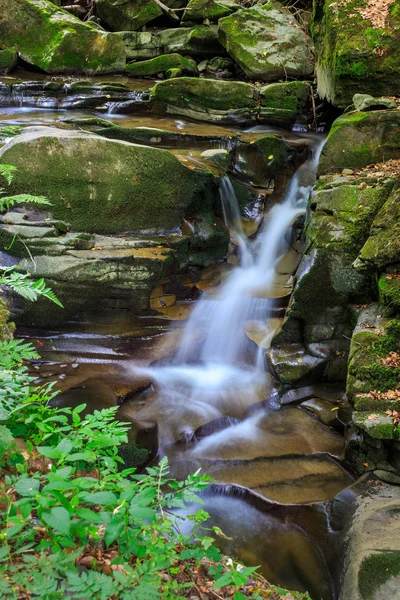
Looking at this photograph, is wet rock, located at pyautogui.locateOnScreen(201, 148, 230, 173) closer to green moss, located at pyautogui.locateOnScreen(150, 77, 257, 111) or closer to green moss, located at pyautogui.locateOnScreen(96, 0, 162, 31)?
green moss, located at pyautogui.locateOnScreen(150, 77, 257, 111)

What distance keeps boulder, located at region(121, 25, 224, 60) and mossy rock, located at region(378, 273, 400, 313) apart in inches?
484

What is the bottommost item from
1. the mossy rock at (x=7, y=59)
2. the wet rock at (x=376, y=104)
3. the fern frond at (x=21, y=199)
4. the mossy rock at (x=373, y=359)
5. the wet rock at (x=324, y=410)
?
the wet rock at (x=324, y=410)

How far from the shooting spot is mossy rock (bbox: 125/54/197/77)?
13.1m

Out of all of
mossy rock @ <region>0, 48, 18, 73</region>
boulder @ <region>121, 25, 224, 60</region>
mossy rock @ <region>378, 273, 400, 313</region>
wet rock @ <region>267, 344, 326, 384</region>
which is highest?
boulder @ <region>121, 25, 224, 60</region>

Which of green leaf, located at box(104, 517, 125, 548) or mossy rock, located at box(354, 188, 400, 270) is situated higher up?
mossy rock, located at box(354, 188, 400, 270)

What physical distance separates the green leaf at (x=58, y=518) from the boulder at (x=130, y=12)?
56.2ft

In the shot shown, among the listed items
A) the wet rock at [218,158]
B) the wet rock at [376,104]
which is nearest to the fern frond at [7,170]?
the wet rock at [218,158]

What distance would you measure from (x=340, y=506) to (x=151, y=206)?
4.54 m

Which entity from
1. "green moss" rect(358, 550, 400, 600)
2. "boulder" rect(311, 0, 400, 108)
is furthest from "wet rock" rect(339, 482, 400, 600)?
"boulder" rect(311, 0, 400, 108)

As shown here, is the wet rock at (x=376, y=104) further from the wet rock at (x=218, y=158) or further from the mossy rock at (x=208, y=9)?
the mossy rock at (x=208, y=9)

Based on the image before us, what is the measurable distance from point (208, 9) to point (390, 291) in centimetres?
1358

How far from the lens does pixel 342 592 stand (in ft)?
10.5

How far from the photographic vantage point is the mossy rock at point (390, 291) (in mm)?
4535

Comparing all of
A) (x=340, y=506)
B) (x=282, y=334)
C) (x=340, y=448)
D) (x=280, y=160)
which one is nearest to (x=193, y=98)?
(x=280, y=160)
